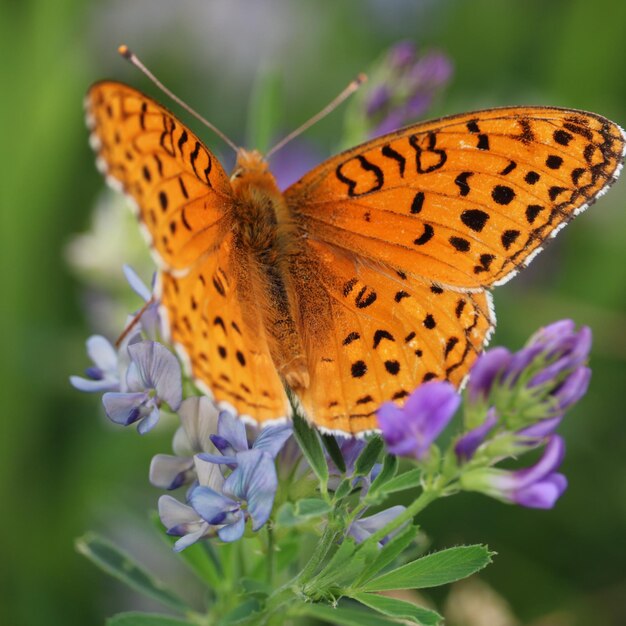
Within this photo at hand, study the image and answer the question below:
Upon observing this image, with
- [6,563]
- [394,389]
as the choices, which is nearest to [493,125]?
[394,389]

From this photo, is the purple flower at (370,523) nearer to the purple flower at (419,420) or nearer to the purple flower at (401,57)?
the purple flower at (419,420)

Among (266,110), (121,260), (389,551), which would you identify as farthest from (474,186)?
(121,260)

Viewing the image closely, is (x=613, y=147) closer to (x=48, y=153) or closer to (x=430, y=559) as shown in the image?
(x=430, y=559)

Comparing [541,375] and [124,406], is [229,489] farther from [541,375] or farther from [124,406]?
[541,375]

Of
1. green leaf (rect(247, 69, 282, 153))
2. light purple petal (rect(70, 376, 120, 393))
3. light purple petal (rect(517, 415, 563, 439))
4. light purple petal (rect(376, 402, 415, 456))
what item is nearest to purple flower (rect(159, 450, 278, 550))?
light purple petal (rect(376, 402, 415, 456))

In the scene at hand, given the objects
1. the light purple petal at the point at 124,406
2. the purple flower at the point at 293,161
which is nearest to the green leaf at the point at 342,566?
the light purple petal at the point at 124,406
